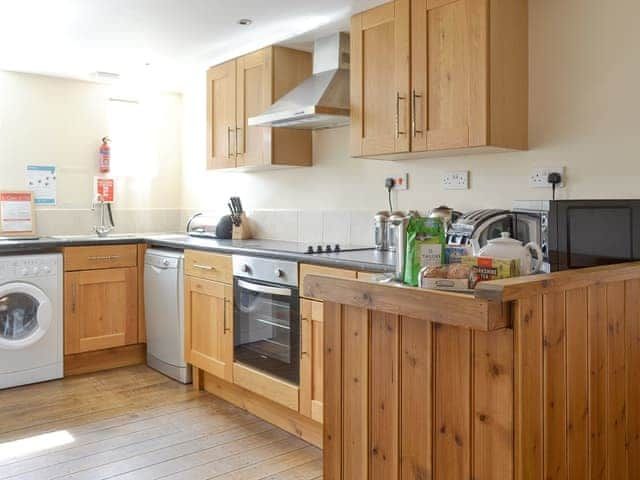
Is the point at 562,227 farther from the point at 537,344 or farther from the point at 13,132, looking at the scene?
the point at 13,132

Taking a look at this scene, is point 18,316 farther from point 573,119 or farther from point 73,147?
point 573,119

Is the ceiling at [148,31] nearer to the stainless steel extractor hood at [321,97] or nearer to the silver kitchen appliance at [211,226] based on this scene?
the stainless steel extractor hood at [321,97]

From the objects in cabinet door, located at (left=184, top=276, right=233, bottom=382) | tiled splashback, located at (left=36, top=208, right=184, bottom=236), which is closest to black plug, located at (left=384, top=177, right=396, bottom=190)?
cabinet door, located at (left=184, top=276, right=233, bottom=382)

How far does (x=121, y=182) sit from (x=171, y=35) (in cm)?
162

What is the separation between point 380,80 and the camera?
2.71 meters

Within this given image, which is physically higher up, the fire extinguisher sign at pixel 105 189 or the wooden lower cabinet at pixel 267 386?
the fire extinguisher sign at pixel 105 189

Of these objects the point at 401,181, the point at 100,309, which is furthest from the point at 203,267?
the point at 401,181

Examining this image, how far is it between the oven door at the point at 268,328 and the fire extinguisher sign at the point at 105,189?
200cm

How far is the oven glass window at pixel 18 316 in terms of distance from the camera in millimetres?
3527

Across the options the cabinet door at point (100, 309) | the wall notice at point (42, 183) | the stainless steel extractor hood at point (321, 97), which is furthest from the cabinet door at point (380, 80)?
the wall notice at point (42, 183)

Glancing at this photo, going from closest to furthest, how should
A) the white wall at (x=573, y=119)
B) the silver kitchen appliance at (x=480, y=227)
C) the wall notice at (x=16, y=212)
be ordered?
the white wall at (x=573, y=119), the silver kitchen appliance at (x=480, y=227), the wall notice at (x=16, y=212)

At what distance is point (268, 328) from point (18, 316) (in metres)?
1.76

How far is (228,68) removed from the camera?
3.80 meters

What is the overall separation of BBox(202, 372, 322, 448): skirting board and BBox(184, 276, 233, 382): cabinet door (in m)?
0.11
